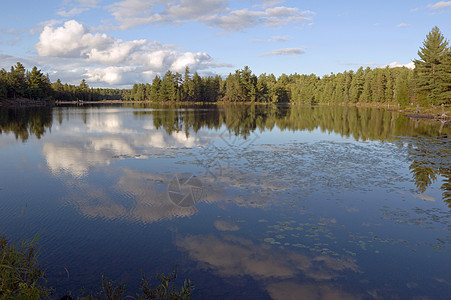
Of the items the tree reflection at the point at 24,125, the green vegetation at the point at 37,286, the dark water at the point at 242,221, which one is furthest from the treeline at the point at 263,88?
the green vegetation at the point at 37,286

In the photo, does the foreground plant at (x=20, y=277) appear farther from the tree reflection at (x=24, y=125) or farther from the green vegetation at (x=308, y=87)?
the green vegetation at (x=308, y=87)

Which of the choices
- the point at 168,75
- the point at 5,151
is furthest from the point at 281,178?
the point at 168,75

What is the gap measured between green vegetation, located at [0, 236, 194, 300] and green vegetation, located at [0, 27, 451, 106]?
64968mm

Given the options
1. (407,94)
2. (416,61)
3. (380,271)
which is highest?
(416,61)

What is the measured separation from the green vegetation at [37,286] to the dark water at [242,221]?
295 mm

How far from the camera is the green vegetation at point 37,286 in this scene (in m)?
5.62

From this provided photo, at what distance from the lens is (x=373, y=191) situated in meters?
13.1

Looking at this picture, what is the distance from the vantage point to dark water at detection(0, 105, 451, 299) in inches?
271

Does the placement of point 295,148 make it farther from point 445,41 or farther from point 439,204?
point 445,41

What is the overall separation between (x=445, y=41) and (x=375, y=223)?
7226 centimetres

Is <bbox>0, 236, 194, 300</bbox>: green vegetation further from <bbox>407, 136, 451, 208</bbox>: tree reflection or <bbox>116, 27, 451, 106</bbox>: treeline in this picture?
<bbox>116, 27, 451, 106</bbox>: treeline

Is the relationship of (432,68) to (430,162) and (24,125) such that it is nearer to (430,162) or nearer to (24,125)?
(430,162)

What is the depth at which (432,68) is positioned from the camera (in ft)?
206

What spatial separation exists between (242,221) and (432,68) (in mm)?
71751
